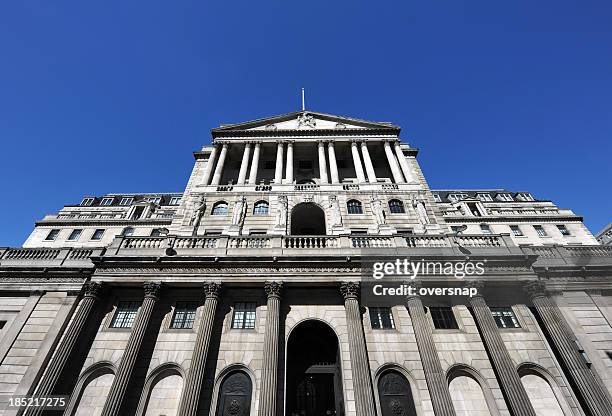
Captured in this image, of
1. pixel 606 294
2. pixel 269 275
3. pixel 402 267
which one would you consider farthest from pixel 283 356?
pixel 606 294

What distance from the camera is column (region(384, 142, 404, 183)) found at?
2965cm

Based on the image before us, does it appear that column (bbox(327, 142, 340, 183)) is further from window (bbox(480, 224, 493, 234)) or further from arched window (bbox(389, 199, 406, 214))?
window (bbox(480, 224, 493, 234))

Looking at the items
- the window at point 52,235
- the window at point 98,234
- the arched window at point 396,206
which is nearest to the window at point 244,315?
the arched window at point 396,206

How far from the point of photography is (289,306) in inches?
744

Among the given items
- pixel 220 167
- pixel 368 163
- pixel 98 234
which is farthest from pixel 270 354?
pixel 98 234

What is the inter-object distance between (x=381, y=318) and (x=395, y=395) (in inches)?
165

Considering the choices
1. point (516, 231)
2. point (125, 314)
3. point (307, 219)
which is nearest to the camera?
point (125, 314)

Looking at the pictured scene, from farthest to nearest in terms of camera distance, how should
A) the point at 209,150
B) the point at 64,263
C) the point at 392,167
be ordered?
the point at 209,150, the point at 392,167, the point at 64,263

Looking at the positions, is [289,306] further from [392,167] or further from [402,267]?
[392,167]

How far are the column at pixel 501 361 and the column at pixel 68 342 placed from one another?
22998 millimetres

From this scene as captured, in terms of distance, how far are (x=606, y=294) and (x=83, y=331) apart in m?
32.8

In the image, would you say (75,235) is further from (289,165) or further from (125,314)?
(289,165)

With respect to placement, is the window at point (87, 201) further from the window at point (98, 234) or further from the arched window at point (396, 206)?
the arched window at point (396, 206)

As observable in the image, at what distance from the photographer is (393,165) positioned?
31031 mm
